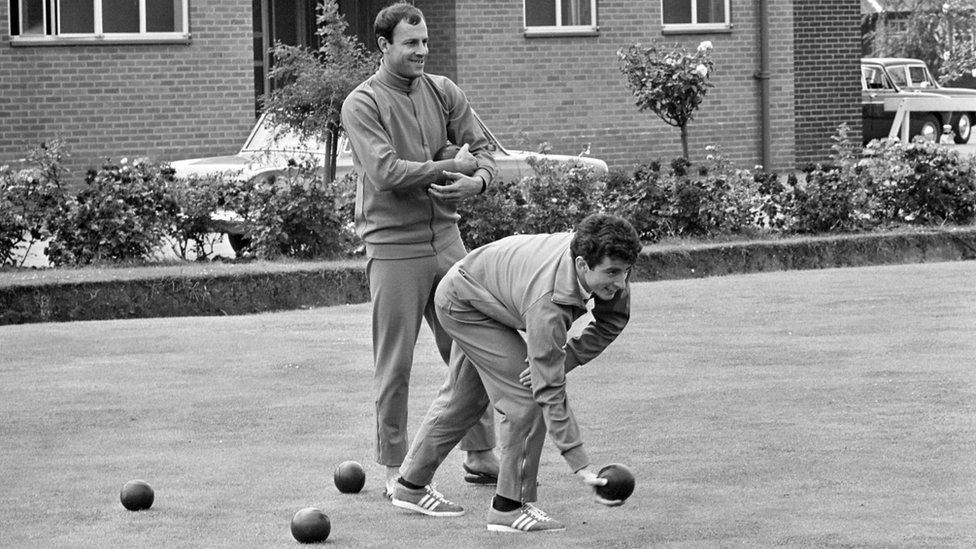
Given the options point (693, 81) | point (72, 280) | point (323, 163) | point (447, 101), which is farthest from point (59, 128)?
point (447, 101)

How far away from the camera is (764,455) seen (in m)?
7.13

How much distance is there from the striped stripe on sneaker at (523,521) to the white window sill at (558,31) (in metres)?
18.2

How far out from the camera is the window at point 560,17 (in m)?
23.9

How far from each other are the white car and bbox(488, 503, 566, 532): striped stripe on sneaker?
1010 cm

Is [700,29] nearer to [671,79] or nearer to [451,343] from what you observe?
[671,79]

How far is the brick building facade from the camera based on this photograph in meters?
21.0

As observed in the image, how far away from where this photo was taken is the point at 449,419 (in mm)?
6289

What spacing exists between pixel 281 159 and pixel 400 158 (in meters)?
10.7

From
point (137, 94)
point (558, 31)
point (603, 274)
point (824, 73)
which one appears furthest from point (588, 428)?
point (824, 73)

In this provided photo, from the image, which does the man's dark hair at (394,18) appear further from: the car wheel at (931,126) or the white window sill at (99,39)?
the car wheel at (931,126)

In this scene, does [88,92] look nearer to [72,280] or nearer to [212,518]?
[72,280]

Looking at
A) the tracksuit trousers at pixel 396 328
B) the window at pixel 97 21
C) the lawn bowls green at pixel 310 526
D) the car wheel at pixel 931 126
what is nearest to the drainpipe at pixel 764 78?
the window at pixel 97 21

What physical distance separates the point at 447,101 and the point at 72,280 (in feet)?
19.1

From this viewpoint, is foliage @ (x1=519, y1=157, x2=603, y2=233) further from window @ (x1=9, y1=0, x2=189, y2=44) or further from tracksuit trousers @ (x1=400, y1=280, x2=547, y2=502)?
window @ (x1=9, y1=0, x2=189, y2=44)
